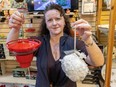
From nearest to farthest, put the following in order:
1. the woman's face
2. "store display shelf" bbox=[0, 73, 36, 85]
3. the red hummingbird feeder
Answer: the red hummingbird feeder, the woman's face, "store display shelf" bbox=[0, 73, 36, 85]

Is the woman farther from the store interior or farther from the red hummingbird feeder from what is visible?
the store interior

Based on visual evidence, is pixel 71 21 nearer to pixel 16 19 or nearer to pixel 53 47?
pixel 53 47

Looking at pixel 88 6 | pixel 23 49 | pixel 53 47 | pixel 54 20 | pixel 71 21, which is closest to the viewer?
pixel 23 49

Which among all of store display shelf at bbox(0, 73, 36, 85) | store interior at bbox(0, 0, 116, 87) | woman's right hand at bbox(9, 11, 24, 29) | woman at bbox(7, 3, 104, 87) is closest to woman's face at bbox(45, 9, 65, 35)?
woman at bbox(7, 3, 104, 87)

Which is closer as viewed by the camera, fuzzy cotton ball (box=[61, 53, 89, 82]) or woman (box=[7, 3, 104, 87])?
fuzzy cotton ball (box=[61, 53, 89, 82])

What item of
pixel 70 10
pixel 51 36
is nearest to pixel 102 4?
pixel 70 10

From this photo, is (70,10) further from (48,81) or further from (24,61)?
(24,61)

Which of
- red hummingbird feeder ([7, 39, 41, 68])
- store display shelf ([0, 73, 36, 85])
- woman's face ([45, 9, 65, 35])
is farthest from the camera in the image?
store display shelf ([0, 73, 36, 85])

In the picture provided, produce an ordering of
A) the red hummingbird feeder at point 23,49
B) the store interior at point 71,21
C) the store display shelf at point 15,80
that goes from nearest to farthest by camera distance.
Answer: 1. the red hummingbird feeder at point 23,49
2. the store interior at point 71,21
3. the store display shelf at point 15,80

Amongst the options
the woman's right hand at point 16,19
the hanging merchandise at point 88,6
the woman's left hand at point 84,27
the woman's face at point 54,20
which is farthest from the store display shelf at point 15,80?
the woman's left hand at point 84,27

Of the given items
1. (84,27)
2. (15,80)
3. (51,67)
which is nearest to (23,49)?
(84,27)

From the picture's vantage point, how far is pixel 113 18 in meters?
0.76

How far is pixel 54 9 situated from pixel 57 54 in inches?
11.3

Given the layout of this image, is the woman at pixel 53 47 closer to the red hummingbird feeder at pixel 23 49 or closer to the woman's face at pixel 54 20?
the woman's face at pixel 54 20
